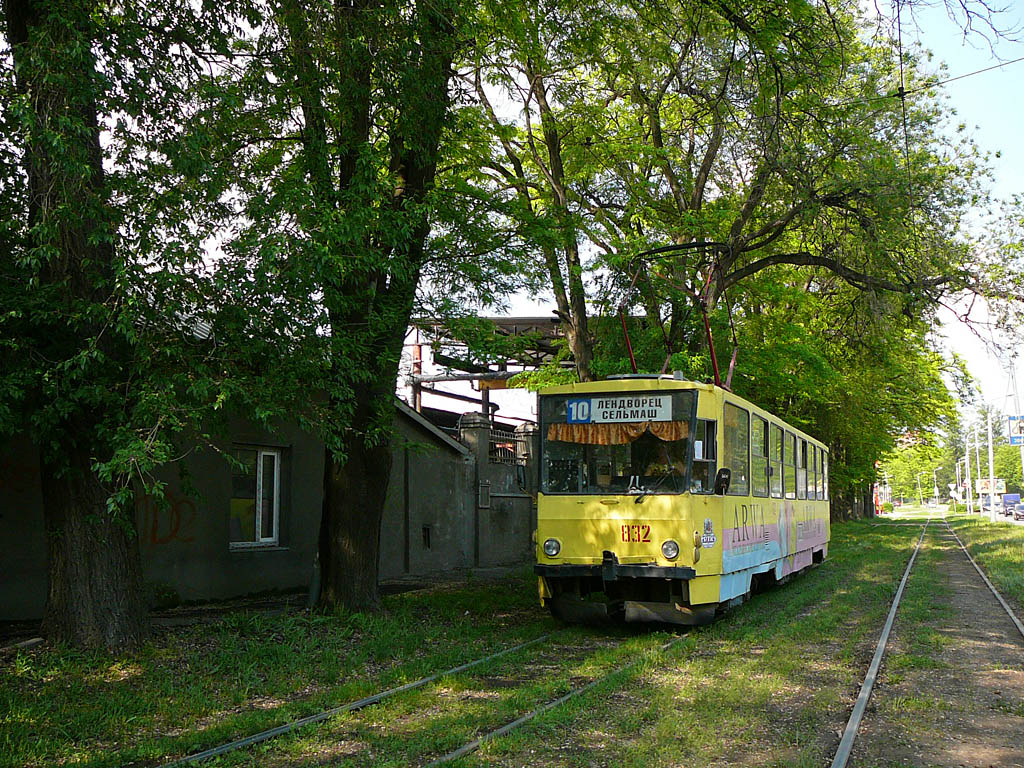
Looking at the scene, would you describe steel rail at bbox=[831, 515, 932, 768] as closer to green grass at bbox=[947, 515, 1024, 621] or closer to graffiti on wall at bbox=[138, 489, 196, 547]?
green grass at bbox=[947, 515, 1024, 621]

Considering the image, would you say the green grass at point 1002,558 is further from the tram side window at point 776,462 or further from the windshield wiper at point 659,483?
the windshield wiper at point 659,483

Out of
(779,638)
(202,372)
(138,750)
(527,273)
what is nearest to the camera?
(138,750)

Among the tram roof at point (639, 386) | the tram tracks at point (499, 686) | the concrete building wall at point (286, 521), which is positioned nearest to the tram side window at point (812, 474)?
the concrete building wall at point (286, 521)

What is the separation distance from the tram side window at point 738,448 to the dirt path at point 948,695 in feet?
8.48

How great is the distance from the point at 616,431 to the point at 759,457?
332cm

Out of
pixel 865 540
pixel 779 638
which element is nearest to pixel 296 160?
pixel 779 638

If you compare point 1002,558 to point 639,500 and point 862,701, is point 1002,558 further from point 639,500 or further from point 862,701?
point 862,701

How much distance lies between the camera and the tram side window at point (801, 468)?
1709cm

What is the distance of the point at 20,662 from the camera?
8.13m

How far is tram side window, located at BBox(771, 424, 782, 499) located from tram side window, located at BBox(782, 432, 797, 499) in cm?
43

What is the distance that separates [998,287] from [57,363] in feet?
53.1

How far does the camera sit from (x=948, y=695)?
7.99 m

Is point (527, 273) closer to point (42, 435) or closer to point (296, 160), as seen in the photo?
point (296, 160)

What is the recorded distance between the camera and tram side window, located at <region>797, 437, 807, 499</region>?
17.1 m
